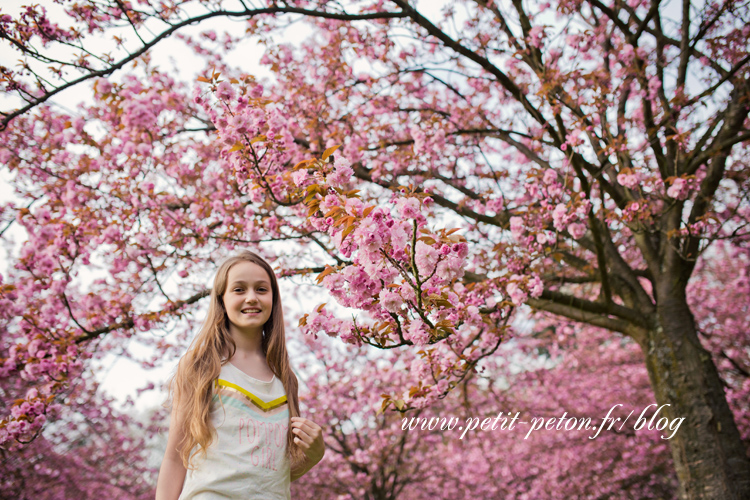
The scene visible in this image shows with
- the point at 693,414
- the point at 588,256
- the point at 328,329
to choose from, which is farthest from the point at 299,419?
the point at 588,256

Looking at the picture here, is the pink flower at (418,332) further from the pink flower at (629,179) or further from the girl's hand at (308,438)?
the pink flower at (629,179)

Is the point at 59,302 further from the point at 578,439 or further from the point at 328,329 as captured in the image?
the point at 578,439

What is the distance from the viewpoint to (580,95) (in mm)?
Answer: 3793

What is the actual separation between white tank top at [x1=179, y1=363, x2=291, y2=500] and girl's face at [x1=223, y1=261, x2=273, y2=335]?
6.9 inches

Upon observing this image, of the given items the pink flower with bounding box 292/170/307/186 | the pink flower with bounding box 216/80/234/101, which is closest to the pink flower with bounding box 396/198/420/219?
the pink flower with bounding box 292/170/307/186

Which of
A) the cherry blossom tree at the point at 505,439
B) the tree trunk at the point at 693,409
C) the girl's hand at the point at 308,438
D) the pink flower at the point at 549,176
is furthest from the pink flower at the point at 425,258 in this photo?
the cherry blossom tree at the point at 505,439

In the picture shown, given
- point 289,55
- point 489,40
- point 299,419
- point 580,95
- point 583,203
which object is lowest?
point 299,419

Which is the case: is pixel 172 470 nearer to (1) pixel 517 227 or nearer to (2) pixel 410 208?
(2) pixel 410 208

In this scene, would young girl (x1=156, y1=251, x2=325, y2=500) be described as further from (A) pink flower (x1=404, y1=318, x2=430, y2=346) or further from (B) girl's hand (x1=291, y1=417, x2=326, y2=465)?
(A) pink flower (x1=404, y1=318, x2=430, y2=346)

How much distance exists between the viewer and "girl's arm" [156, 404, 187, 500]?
1.54 meters

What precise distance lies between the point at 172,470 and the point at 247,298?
2.09 feet

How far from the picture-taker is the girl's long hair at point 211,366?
1.54 m

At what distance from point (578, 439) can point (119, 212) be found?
7.02 meters

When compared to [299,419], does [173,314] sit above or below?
above
